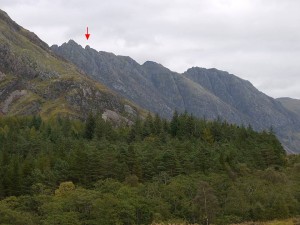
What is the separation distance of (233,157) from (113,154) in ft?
122

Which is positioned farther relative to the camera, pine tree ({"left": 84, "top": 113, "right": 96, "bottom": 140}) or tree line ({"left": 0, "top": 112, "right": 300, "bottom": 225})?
pine tree ({"left": 84, "top": 113, "right": 96, "bottom": 140})

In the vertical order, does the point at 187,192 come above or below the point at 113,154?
below

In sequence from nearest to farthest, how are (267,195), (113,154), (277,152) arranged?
(267,195) → (113,154) → (277,152)

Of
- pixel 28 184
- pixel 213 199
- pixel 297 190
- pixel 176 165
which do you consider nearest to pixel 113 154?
pixel 176 165

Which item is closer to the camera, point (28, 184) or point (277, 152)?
point (28, 184)

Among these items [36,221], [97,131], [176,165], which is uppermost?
[97,131]

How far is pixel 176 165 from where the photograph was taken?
111m

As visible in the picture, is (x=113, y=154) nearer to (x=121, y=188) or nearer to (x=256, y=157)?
(x=121, y=188)

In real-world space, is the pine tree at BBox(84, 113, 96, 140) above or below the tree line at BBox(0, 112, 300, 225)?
above

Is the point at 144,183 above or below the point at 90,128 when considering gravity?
below

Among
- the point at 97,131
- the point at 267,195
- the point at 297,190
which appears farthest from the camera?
the point at 97,131

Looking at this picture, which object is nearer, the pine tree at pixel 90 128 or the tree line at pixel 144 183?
the tree line at pixel 144 183

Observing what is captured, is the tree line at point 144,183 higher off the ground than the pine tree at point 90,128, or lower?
lower

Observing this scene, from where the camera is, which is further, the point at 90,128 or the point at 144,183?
the point at 90,128
